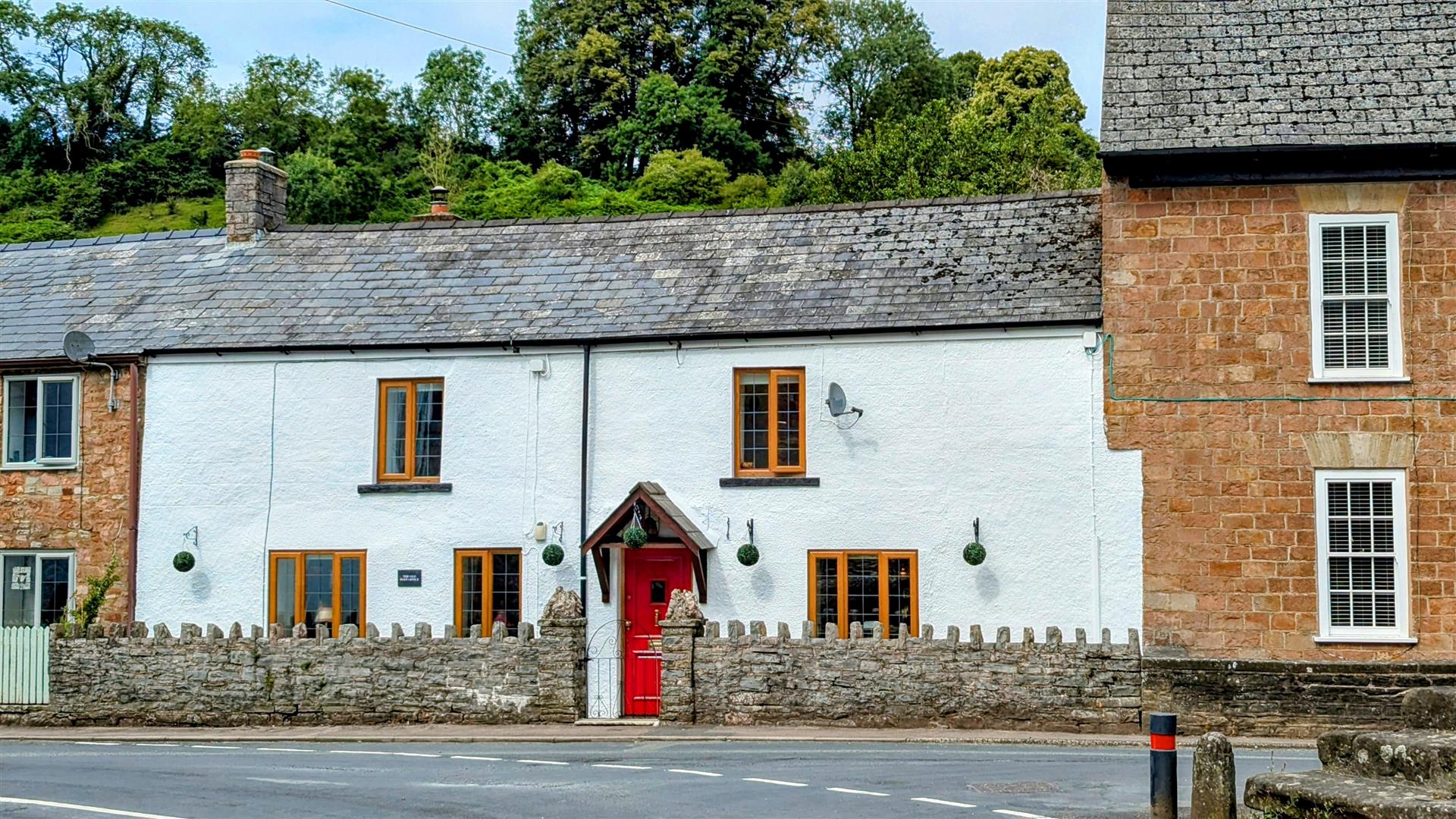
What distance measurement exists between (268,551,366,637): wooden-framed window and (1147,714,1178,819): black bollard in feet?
46.2

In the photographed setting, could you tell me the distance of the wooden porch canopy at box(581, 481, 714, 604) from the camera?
2246cm

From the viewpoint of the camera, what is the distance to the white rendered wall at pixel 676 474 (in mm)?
21875

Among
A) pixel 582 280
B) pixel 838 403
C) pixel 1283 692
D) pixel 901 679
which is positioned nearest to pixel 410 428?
pixel 582 280

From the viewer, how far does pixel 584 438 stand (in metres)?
23.4

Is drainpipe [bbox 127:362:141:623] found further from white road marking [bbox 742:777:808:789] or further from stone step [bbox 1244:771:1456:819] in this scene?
stone step [bbox 1244:771:1456:819]

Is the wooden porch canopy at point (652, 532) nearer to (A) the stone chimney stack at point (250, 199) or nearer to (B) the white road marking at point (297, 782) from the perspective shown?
(B) the white road marking at point (297, 782)

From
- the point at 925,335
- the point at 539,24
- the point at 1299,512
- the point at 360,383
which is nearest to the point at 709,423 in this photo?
the point at 925,335

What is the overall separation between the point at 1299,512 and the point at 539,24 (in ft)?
187

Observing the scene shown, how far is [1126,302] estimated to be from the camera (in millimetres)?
21391

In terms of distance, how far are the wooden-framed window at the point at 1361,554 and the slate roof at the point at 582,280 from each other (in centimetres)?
380

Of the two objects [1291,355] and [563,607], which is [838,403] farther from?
[1291,355]

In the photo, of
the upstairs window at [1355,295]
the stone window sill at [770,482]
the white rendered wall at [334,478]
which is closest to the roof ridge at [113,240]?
the white rendered wall at [334,478]

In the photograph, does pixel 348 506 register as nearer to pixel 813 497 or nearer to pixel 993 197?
pixel 813 497

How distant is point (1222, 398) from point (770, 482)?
5.92m
